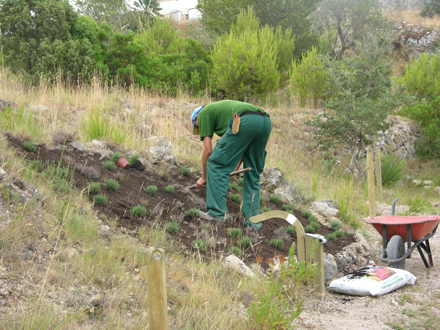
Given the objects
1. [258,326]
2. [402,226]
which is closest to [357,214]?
[402,226]

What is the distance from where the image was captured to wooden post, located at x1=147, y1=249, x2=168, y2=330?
1986 millimetres

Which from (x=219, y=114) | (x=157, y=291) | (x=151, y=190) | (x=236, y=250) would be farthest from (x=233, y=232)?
(x=157, y=291)

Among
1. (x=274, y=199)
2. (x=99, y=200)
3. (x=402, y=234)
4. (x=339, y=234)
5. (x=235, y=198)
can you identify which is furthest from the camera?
(x=274, y=199)

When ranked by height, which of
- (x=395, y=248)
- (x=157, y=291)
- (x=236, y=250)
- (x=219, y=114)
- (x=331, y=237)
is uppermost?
(x=219, y=114)

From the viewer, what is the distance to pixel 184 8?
3953 cm

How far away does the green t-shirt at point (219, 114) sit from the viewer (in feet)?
16.5

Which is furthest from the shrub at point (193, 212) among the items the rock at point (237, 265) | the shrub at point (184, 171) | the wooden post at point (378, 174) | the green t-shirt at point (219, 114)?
the wooden post at point (378, 174)

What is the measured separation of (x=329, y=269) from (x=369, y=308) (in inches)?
40.6

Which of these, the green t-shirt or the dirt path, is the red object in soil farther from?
the dirt path

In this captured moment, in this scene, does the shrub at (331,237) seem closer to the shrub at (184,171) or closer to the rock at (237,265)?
the rock at (237,265)

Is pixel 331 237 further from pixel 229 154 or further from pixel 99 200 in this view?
pixel 99 200

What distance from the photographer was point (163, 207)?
5102 mm

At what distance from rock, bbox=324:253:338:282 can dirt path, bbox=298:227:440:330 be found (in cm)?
45

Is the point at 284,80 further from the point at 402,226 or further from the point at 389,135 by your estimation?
the point at 402,226
